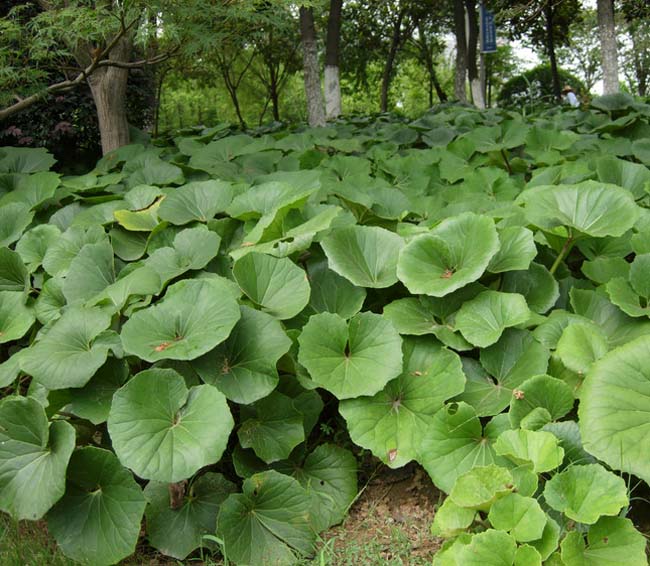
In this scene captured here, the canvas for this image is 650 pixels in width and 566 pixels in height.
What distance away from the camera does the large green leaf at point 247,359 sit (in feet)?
6.40

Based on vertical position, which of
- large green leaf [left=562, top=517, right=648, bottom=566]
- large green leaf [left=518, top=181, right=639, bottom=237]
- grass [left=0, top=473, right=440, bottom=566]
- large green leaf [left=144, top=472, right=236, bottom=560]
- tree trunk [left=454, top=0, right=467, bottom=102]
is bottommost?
grass [left=0, top=473, right=440, bottom=566]

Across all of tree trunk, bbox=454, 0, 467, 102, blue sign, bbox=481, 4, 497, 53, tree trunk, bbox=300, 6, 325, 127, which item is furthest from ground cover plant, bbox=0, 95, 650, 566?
tree trunk, bbox=454, 0, 467, 102

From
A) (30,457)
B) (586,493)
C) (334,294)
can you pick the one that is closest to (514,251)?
(334,294)

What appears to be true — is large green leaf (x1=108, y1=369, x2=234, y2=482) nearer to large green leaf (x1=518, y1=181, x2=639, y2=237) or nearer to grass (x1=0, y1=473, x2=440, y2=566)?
grass (x1=0, y1=473, x2=440, y2=566)

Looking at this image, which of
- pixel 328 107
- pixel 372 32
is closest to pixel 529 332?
pixel 328 107

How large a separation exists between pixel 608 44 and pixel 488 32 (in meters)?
3.95

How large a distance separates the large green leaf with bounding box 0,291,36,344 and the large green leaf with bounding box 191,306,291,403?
0.86 metres

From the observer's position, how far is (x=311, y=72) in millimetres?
7922

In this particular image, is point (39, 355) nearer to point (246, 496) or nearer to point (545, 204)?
point (246, 496)

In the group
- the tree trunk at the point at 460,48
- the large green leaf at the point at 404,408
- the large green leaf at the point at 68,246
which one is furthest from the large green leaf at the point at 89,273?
the tree trunk at the point at 460,48

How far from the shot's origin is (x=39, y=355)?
198cm

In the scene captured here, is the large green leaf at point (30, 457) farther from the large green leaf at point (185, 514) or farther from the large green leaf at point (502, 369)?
the large green leaf at point (502, 369)

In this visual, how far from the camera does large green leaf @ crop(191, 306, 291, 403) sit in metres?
1.95

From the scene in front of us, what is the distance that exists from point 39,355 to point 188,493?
65 cm
